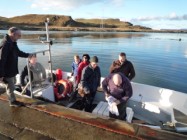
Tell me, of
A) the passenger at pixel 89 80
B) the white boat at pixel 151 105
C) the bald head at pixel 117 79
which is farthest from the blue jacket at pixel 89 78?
the bald head at pixel 117 79

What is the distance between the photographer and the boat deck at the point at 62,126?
10.1 feet

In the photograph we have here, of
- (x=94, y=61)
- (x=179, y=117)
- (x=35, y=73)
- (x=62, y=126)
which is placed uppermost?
(x=94, y=61)

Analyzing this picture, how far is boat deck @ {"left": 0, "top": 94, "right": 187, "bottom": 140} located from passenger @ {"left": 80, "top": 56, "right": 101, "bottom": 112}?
99cm

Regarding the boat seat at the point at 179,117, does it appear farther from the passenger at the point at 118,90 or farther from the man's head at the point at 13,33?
the man's head at the point at 13,33

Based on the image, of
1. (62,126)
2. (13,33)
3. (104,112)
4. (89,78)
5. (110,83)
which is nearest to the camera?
(62,126)

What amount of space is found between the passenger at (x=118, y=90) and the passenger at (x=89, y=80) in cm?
82

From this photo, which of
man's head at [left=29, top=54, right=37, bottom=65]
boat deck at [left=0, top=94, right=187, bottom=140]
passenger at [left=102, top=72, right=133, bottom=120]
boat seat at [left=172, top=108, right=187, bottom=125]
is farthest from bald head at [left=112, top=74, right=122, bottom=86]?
man's head at [left=29, top=54, right=37, bottom=65]

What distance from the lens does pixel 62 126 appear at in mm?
3324

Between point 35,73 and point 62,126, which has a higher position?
point 35,73

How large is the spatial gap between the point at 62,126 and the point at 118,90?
4.04 feet

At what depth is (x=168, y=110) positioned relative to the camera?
15.8ft

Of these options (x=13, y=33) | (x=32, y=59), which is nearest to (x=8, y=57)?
(x=13, y=33)

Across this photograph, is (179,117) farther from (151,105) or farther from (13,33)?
(13,33)

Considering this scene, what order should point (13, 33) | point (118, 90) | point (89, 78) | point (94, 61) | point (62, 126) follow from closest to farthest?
point (62, 126) → point (13, 33) → point (118, 90) → point (94, 61) → point (89, 78)
